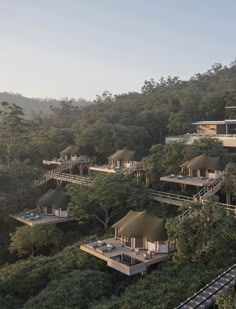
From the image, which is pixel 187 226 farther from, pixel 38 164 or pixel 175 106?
pixel 175 106

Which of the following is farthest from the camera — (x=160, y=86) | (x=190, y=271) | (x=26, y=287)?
(x=160, y=86)

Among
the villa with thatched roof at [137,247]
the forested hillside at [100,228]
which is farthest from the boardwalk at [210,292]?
the villa with thatched roof at [137,247]

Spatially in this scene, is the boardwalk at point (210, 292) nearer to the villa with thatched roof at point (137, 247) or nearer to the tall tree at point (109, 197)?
the villa with thatched roof at point (137, 247)

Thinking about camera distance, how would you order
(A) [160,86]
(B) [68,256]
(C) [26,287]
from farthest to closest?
1. (A) [160,86]
2. (B) [68,256]
3. (C) [26,287]

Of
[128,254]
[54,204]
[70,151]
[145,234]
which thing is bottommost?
[128,254]

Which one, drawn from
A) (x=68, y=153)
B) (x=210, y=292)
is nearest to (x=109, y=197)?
(x=210, y=292)

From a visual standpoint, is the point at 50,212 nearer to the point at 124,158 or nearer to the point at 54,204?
the point at 54,204

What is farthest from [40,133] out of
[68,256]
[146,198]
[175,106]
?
[68,256]
